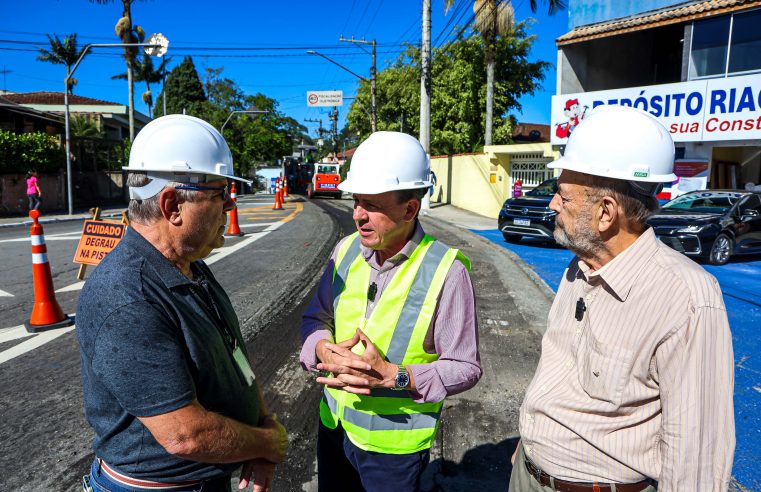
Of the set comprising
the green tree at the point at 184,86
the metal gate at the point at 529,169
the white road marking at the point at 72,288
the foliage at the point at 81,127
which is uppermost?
the green tree at the point at 184,86

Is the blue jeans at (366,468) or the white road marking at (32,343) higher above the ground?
the blue jeans at (366,468)

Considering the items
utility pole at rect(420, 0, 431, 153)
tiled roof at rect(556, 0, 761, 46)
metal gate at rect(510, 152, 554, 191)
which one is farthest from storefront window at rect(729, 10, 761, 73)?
utility pole at rect(420, 0, 431, 153)

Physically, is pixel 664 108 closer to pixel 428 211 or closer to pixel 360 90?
pixel 428 211

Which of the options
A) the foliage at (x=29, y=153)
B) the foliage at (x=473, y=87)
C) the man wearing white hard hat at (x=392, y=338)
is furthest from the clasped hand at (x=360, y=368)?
the foliage at (x=473, y=87)

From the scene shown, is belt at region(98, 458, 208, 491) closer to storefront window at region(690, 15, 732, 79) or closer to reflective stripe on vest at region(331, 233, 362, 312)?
reflective stripe on vest at region(331, 233, 362, 312)

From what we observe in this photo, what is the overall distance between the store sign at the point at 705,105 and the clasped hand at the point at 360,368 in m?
12.2

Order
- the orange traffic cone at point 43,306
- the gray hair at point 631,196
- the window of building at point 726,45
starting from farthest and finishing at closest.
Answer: the window of building at point 726,45
the orange traffic cone at point 43,306
the gray hair at point 631,196

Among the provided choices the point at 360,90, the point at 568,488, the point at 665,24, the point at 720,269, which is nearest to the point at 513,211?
the point at 720,269

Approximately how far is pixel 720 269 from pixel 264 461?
10.8 meters

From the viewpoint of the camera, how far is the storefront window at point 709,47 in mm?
14336

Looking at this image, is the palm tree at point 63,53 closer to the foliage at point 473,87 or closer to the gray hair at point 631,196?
the foliage at point 473,87

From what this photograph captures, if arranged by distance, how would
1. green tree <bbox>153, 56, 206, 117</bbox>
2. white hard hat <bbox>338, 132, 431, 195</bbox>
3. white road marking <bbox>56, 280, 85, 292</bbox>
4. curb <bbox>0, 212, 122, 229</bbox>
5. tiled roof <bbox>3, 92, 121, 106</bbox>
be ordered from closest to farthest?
1. white hard hat <bbox>338, 132, 431, 195</bbox>
2. white road marking <bbox>56, 280, 85, 292</bbox>
3. curb <bbox>0, 212, 122, 229</bbox>
4. tiled roof <bbox>3, 92, 121, 106</bbox>
5. green tree <bbox>153, 56, 206, 117</bbox>

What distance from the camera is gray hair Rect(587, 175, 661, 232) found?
1.71 m

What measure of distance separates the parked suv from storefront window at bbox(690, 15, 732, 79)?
6846 millimetres
